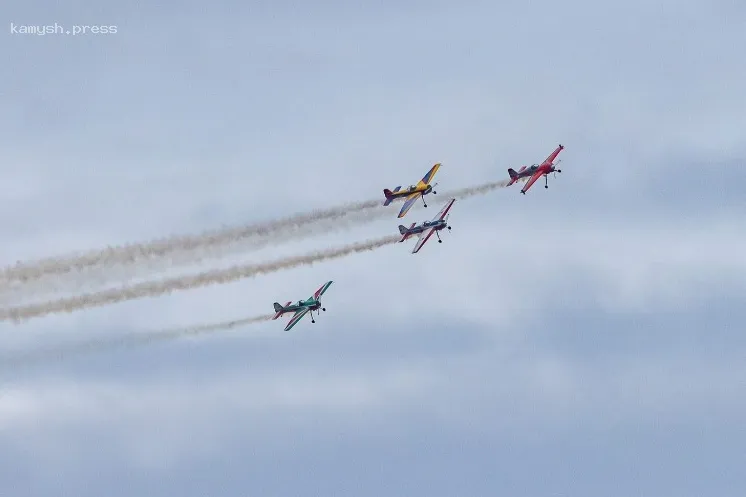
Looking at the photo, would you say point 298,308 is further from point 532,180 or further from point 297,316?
point 532,180

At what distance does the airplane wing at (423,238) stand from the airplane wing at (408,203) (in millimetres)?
2435

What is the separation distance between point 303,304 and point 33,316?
29.6 metres

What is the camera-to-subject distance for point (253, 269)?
5246 inches

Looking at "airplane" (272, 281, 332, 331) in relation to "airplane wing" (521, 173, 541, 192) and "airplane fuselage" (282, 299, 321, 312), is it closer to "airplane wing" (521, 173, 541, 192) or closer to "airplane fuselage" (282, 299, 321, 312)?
"airplane fuselage" (282, 299, 321, 312)

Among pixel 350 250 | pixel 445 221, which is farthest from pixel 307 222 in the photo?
pixel 445 221

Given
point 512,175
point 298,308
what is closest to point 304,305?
point 298,308

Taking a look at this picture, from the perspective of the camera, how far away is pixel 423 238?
142m

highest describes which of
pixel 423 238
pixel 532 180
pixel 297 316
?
pixel 532 180

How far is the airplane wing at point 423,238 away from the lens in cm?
14056

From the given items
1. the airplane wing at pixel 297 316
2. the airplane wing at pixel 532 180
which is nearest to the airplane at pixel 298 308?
the airplane wing at pixel 297 316

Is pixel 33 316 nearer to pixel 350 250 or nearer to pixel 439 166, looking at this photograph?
pixel 350 250

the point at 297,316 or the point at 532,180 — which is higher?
the point at 532,180

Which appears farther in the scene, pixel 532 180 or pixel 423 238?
pixel 532 180

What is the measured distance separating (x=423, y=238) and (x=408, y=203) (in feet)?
11.2
